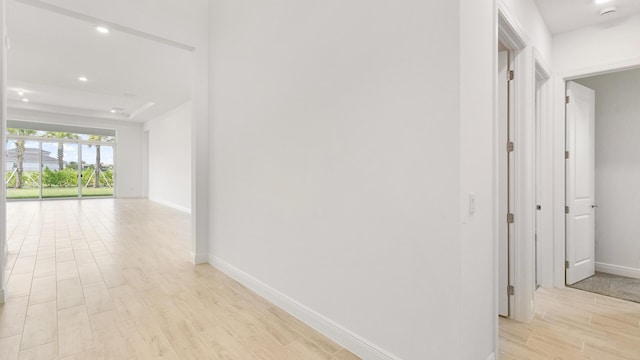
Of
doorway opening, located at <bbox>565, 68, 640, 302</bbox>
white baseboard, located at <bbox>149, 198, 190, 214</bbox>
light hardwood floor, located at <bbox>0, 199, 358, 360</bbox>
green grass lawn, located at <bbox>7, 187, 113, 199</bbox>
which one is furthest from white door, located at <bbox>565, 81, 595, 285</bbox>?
green grass lawn, located at <bbox>7, 187, 113, 199</bbox>

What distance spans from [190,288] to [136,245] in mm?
2178

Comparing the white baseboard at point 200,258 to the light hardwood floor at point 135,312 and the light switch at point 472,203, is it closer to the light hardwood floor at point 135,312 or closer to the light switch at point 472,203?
the light hardwood floor at point 135,312

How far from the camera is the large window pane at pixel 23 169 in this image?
9.73 m

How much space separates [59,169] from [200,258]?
34.9 ft

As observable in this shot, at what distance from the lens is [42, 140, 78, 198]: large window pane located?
34.0ft

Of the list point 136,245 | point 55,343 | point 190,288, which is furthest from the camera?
point 136,245

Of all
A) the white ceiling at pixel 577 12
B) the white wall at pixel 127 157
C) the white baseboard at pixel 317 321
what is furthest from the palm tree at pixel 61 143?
the white ceiling at pixel 577 12

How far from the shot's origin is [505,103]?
2.54 meters

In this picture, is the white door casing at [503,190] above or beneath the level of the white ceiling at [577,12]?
beneath

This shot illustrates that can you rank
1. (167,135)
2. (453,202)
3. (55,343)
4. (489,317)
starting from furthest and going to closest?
(167,135)
(55,343)
(489,317)
(453,202)

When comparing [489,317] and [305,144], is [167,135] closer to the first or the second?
[305,144]

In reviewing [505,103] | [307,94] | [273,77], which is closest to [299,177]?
[307,94]

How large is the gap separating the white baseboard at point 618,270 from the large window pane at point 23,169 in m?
15.0

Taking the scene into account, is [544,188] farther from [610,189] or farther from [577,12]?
[577,12]
